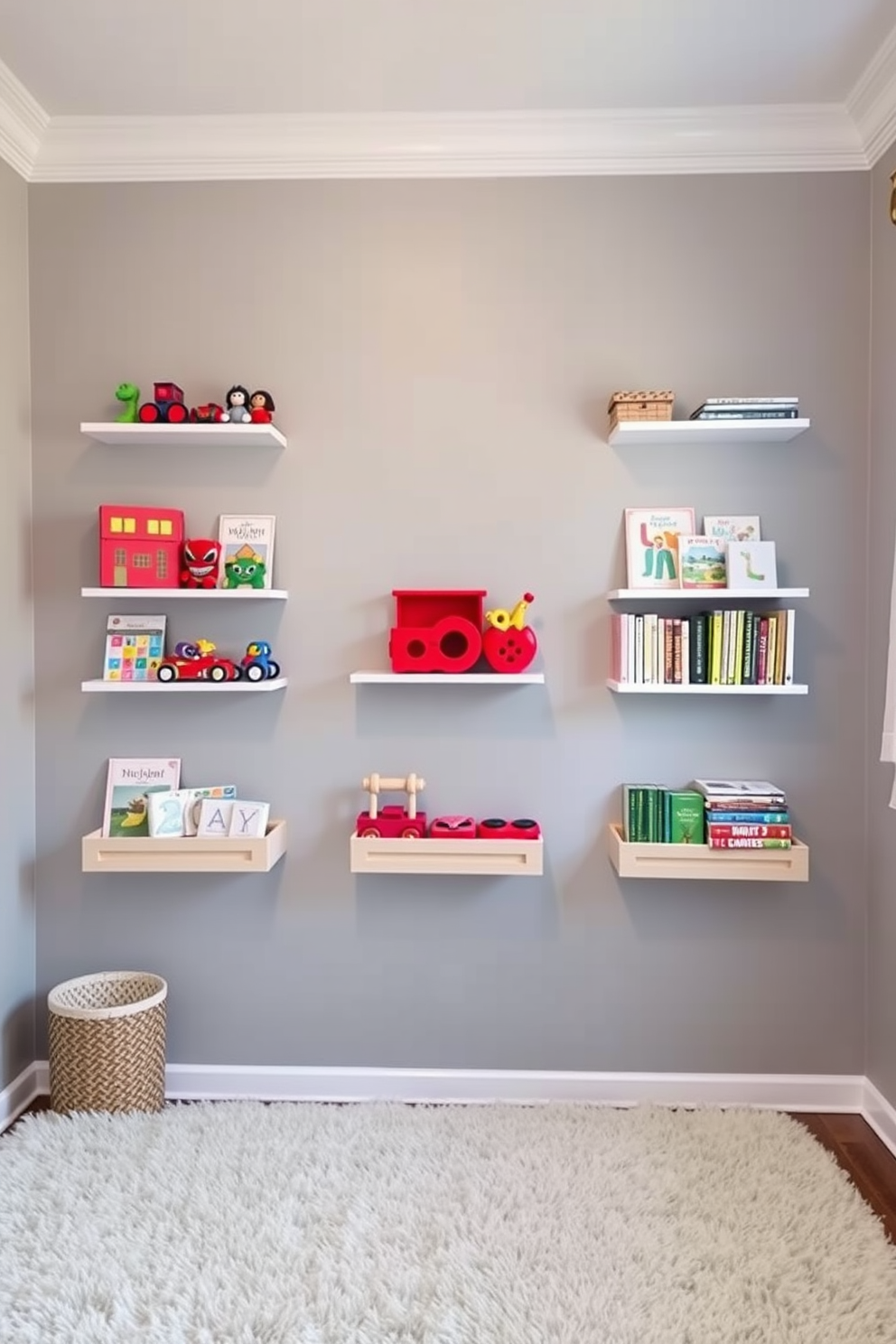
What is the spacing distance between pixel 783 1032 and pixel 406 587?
5.25 feet

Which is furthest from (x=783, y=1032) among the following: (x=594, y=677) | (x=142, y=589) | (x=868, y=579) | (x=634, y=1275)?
(x=142, y=589)

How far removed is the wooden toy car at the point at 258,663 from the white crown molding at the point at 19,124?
1426 millimetres

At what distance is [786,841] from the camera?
2.18 m

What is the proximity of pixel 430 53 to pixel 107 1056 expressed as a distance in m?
2.56

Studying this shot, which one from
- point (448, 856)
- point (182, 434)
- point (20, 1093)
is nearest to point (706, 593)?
point (448, 856)

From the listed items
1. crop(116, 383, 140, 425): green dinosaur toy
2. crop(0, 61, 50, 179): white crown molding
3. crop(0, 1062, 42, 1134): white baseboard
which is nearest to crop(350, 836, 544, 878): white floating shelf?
crop(0, 1062, 42, 1134): white baseboard

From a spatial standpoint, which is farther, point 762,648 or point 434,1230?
point 762,648

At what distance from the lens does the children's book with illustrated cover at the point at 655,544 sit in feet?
7.52

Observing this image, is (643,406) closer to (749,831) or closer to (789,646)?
(789,646)

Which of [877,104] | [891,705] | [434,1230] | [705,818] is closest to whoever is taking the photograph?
[434,1230]

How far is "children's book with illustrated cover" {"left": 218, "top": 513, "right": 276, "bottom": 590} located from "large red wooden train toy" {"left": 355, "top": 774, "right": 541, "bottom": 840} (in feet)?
2.11

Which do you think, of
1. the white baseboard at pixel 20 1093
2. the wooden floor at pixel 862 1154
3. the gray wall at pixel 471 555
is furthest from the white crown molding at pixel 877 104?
the white baseboard at pixel 20 1093

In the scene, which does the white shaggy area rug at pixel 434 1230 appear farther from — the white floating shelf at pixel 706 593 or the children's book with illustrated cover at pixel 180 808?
the white floating shelf at pixel 706 593

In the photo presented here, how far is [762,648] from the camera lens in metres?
2.20
